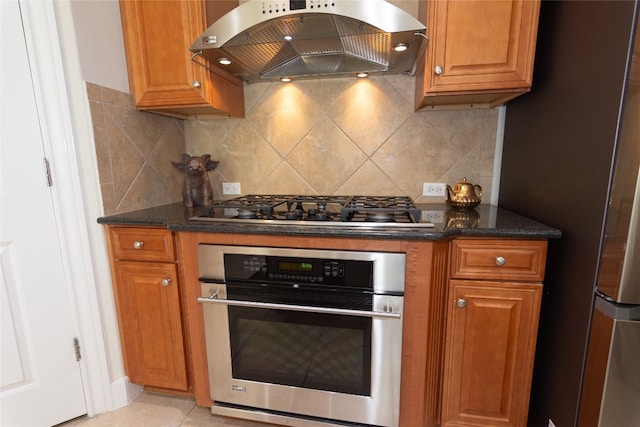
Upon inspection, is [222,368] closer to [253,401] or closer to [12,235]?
[253,401]

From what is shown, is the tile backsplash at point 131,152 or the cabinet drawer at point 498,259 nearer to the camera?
the cabinet drawer at point 498,259

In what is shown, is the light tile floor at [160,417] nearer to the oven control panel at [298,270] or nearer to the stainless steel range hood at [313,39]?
the oven control panel at [298,270]

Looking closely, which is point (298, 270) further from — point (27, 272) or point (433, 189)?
point (27, 272)

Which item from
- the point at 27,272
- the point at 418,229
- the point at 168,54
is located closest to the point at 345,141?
the point at 418,229

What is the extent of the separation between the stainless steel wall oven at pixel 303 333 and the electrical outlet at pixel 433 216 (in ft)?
Answer: 0.86

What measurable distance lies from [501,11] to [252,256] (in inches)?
55.5

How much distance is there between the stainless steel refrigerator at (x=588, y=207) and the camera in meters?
0.78

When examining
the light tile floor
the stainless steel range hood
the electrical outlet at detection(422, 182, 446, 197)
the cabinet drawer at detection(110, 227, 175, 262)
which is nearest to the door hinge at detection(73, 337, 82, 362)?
the light tile floor

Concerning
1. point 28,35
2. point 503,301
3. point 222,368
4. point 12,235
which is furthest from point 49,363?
point 503,301

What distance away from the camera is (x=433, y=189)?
5.69 feet

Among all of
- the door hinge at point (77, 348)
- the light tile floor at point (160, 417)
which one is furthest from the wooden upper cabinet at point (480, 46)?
the door hinge at point (77, 348)

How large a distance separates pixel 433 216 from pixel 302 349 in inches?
32.6

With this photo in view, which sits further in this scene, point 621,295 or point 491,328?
point 491,328

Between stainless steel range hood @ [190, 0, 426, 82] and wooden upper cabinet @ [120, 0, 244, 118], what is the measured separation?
14cm
